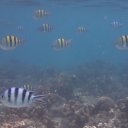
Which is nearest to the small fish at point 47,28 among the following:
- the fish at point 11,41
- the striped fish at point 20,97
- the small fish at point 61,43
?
the small fish at point 61,43

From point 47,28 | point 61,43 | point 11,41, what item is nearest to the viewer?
point 11,41

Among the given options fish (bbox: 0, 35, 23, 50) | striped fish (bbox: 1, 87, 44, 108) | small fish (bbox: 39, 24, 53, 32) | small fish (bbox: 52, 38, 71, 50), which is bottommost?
small fish (bbox: 39, 24, 53, 32)

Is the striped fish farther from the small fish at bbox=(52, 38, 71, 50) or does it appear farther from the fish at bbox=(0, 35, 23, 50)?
the small fish at bbox=(52, 38, 71, 50)

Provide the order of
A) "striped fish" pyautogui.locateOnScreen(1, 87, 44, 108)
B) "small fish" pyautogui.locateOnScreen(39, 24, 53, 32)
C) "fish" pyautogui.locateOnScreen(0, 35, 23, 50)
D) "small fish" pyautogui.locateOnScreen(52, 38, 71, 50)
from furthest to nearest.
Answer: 1. "small fish" pyautogui.locateOnScreen(39, 24, 53, 32)
2. "small fish" pyautogui.locateOnScreen(52, 38, 71, 50)
3. "fish" pyautogui.locateOnScreen(0, 35, 23, 50)
4. "striped fish" pyautogui.locateOnScreen(1, 87, 44, 108)

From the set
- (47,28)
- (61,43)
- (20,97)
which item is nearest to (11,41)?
(61,43)

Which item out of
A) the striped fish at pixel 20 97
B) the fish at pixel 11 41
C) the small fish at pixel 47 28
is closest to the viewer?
the striped fish at pixel 20 97

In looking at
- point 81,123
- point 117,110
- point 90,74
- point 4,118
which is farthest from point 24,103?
point 90,74

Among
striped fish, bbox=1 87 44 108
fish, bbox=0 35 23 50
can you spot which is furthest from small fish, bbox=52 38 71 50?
Result: striped fish, bbox=1 87 44 108

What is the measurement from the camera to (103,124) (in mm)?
9977

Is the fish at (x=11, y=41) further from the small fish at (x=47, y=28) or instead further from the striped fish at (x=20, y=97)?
the small fish at (x=47, y=28)

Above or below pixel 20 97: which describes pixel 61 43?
below

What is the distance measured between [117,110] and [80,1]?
30.8m

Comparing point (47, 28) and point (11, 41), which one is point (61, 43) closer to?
point (11, 41)

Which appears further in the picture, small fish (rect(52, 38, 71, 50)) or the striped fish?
small fish (rect(52, 38, 71, 50))
